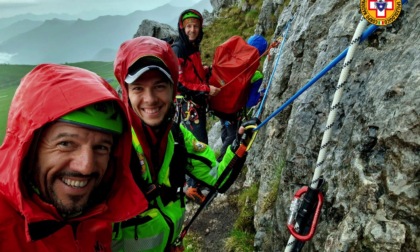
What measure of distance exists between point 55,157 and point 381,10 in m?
3.07

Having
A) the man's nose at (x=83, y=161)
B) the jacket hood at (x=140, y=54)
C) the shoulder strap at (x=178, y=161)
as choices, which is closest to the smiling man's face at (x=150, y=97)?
the jacket hood at (x=140, y=54)

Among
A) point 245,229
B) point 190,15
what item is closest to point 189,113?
point 190,15

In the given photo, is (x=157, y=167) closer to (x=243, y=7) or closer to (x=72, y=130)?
(x=72, y=130)

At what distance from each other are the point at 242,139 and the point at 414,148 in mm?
2419

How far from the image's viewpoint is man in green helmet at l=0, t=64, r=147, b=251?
2096mm

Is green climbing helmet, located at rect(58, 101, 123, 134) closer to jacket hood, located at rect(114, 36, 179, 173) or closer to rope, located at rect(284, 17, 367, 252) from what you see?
jacket hood, located at rect(114, 36, 179, 173)

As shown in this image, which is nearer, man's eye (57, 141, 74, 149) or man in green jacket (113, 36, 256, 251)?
man's eye (57, 141, 74, 149)

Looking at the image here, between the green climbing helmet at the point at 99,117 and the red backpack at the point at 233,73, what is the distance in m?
4.60

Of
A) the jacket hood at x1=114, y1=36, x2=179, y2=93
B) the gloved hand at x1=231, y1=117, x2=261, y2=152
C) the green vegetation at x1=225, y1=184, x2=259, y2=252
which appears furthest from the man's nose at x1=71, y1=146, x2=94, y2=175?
the green vegetation at x1=225, y1=184, x2=259, y2=252

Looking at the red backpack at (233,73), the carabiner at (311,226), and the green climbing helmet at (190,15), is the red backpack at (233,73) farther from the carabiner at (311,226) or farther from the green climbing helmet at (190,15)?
the carabiner at (311,226)

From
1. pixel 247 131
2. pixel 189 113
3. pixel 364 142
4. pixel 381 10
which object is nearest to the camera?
pixel 364 142

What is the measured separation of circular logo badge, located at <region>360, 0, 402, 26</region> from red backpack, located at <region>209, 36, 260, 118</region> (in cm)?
399

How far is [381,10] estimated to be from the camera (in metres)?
2.93

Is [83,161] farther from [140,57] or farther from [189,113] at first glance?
[189,113]
